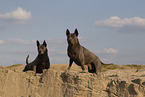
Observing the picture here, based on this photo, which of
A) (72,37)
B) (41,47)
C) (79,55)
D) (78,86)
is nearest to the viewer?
(78,86)

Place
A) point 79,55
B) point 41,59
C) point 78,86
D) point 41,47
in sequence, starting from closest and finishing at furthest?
point 78,86 → point 79,55 → point 41,47 → point 41,59

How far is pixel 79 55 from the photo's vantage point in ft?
25.0

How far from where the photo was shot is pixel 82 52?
7793mm

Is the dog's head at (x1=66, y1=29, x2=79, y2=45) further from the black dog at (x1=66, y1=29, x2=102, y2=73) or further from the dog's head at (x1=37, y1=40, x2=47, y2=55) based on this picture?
the dog's head at (x1=37, y1=40, x2=47, y2=55)

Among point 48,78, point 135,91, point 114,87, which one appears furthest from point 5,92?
point 135,91

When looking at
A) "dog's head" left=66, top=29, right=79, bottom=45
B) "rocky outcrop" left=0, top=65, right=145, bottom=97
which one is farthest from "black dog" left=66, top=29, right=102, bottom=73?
"rocky outcrop" left=0, top=65, right=145, bottom=97

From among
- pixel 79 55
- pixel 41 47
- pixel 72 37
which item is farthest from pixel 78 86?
pixel 41 47

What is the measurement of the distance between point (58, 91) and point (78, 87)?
63 cm

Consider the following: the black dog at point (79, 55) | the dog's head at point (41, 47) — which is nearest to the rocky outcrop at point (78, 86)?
the black dog at point (79, 55)

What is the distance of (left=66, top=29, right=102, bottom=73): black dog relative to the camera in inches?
287

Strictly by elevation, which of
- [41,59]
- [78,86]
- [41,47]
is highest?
[41,47]

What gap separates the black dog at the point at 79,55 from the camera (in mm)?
7301

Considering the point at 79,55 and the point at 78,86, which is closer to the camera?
the point at 78,86

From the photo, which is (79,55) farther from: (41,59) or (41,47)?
(41,59)
